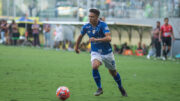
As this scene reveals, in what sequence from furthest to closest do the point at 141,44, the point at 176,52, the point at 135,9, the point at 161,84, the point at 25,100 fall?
the point at 135,9 → the point at 141,44 → the point at 176,52 → the point at 161,84 → the point at 25,100

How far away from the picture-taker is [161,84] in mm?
11953

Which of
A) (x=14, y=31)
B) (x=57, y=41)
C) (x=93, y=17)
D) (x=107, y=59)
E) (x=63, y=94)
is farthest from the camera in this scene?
(x=14, y=31)

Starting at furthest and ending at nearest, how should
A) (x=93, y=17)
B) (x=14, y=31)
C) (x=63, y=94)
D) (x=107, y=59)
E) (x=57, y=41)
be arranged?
(x=14, y=31) → (x=57, y=41) → (x=107, y=59) → (x=93, y=17) → (x=63, y=94)

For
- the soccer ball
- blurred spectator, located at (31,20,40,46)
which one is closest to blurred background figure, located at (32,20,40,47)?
blurred spectator, located at (31,20,40,46)

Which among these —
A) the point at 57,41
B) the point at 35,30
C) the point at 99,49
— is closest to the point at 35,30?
the point at 35,30

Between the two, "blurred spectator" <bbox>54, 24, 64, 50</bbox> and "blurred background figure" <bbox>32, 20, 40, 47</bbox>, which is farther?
"blurred background figure" <bbox>32, 20, 40, 47</bbox>

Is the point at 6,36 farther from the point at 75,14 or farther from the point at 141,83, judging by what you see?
the point at 141,83

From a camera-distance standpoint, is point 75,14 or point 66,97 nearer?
point 66,97

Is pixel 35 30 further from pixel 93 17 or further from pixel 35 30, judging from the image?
pixel 93 17

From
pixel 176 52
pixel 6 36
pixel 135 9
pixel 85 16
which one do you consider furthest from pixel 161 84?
pixel 6 36

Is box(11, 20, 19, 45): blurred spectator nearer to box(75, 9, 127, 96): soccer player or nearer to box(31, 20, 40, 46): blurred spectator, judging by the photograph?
box(31, 20, 40, 46): blurred spectator

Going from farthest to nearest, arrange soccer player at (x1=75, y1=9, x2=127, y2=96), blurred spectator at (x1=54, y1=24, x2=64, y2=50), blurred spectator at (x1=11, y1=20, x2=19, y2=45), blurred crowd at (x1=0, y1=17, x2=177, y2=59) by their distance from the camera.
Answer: blurred spectator at (x1=11, y1=20, x2=19, y2=45) → blurred spectator at (x1=54, y1=24, x2=64, y2=50) → blurred crowd at (x1=0, y1=17, x2=177, y2=59) → soccer player at (x1=75, y1=9, x2=127, y2=96)

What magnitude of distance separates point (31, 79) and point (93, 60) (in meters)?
3.49

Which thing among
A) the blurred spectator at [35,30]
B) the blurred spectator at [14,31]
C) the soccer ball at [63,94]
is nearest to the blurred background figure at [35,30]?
the blurred spectator at [35,30]
